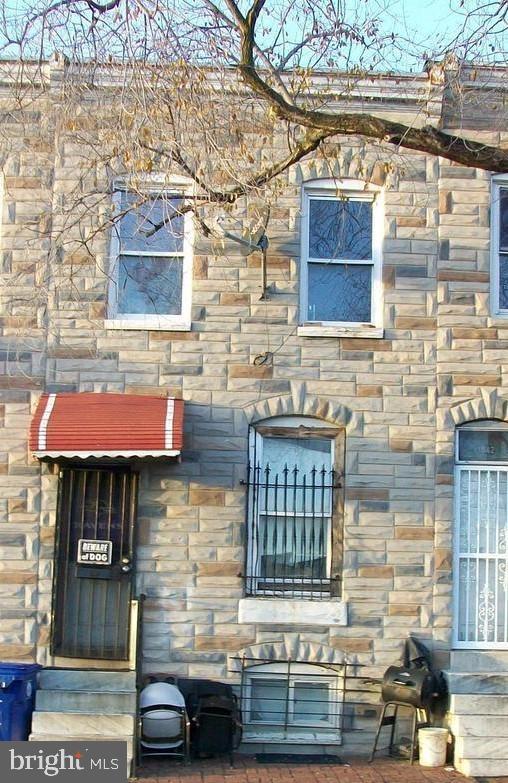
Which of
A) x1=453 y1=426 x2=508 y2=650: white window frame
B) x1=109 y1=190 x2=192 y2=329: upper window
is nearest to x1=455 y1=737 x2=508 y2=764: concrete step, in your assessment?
x1=453 y1=426 x2=508 y2=650: white window frame

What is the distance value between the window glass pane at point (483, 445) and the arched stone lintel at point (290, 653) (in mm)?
2412

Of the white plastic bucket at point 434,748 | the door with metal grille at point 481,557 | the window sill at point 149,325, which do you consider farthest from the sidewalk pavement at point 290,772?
the window sill at point 149,325

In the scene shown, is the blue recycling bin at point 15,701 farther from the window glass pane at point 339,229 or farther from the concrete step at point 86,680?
the window glass pane at point 339,229

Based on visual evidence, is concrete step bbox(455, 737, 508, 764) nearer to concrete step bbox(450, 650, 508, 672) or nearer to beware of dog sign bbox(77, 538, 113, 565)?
concrete step bbox(450, 650, 508, 672)

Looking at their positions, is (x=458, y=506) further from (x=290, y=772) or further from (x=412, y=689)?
(x=290, y=772)

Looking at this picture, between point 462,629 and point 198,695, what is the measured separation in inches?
110

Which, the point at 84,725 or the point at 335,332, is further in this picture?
the point at 335,332

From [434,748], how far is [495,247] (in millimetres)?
5088

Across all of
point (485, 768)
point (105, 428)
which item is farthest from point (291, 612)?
point (105, 428)

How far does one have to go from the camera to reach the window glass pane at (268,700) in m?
11.0

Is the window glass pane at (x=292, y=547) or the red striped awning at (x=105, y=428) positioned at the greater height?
the red striped awning at (x=105, y=428)

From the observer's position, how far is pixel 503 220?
38.8ft

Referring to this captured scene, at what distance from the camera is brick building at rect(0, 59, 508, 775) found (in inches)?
432

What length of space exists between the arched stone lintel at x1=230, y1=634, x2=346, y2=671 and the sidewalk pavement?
953mm
